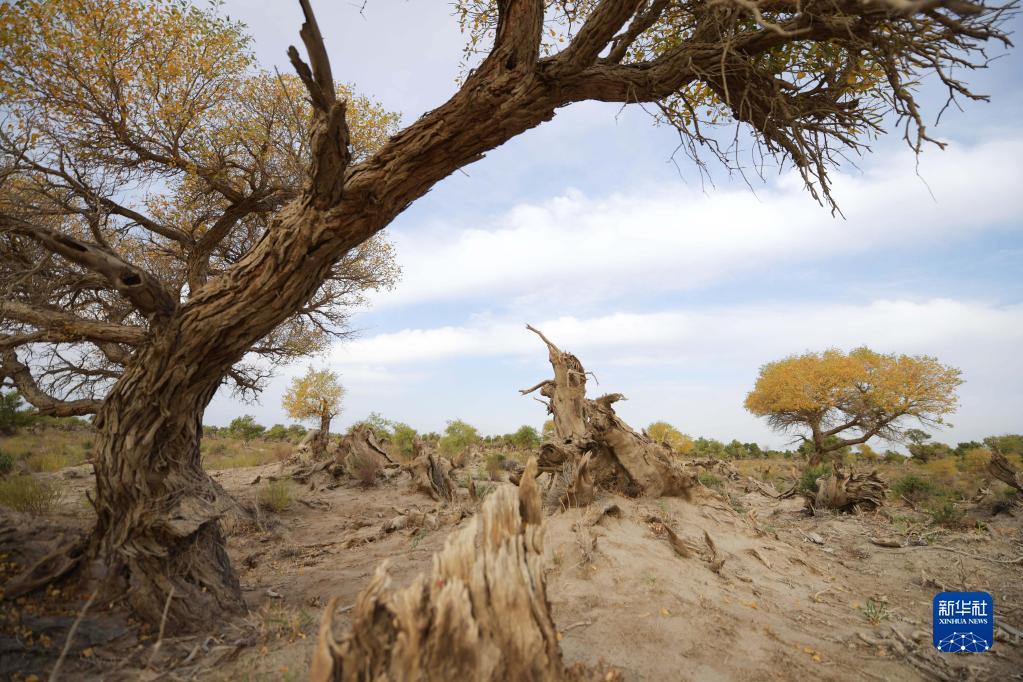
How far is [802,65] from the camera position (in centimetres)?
435

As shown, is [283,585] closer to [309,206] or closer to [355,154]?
[309,206]

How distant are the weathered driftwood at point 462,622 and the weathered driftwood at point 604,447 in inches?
201

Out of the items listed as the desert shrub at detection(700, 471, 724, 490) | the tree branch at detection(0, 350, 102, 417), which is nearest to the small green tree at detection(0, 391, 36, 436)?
the tree branch at detection(0, 350, 102, 417)

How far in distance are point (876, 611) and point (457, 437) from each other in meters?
19.3

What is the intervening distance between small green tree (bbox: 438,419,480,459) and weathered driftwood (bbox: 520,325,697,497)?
14508mm

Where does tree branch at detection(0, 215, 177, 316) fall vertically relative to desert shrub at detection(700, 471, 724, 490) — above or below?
above

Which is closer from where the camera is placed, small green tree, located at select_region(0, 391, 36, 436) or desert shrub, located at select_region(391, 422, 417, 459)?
small green tree, located at select_region(0, 391, 36, 436)

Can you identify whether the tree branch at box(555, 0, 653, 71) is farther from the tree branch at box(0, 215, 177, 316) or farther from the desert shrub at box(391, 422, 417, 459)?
the desert shrub at box(391, 422, 417, 459)

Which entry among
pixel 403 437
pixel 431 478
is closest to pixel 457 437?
pixel 403 437

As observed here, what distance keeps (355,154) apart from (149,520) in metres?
7.87

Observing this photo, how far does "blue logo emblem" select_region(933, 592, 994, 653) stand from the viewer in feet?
14.2

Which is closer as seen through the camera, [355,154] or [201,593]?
[201,593]

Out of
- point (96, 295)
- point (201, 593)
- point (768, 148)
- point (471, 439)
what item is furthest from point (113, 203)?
point (471, 439)

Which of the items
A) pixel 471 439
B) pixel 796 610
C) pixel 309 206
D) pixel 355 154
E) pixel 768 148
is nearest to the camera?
pixel 309 206
